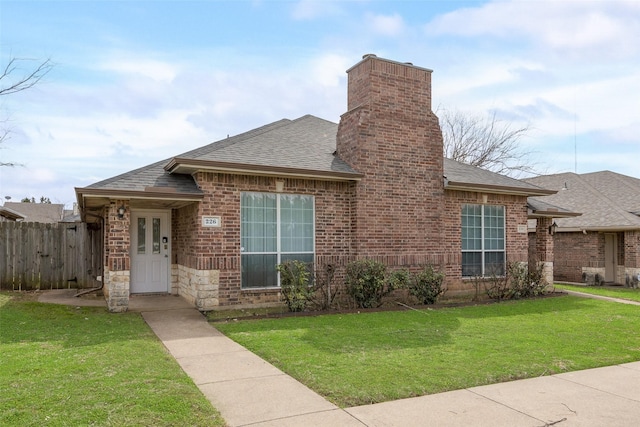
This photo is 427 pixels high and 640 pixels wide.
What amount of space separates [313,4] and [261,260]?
17.2ft

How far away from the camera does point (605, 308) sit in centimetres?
1164

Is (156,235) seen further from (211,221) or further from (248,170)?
(248,170)

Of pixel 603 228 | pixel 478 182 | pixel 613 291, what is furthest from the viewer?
pixel 603 228

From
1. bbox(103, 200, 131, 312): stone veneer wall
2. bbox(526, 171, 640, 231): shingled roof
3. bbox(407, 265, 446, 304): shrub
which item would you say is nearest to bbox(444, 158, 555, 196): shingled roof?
bbox(407, 265, 446, 304): shrub

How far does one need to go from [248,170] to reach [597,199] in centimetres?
1647

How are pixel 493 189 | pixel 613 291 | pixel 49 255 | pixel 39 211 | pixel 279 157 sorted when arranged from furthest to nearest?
pixel 39 211 → pixel 613 291 → pixel 49 255 → pixel 493 189 → pixel 279 157

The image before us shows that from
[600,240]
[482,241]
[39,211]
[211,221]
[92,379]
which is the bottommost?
[92,379]

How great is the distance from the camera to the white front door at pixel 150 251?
39.5ft

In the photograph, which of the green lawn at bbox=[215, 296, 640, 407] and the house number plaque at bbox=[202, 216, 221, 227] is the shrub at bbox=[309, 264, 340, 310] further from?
the house number plaque at bbox=[202, 216, 221, 227]

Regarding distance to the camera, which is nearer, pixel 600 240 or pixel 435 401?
pixel 435 401

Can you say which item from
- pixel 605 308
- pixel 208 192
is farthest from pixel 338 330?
pixel 605 308

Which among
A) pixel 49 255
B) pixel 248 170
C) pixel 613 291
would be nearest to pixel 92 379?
pixel 248 170

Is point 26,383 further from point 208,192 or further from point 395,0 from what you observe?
point 395,0

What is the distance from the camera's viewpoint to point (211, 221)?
10.1 m
